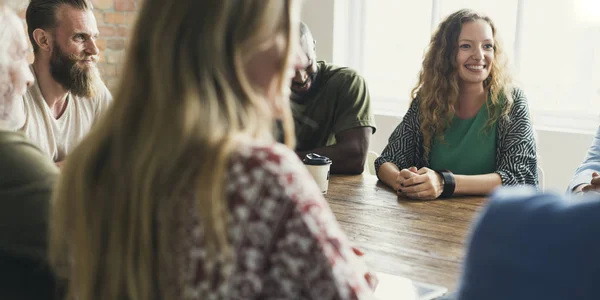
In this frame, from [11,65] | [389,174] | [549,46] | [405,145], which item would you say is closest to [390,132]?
[549,46]

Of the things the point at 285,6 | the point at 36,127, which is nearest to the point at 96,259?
the point at 285,6

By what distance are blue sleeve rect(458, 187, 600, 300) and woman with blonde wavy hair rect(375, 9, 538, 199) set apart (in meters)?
1.67

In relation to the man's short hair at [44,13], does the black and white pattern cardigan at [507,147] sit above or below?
below

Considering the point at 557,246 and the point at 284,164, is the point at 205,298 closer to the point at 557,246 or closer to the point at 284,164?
the point at 284,164

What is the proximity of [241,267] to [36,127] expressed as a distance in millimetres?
1823

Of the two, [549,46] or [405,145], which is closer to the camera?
[405,145]

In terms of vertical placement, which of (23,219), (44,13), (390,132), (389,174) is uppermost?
(44,13)

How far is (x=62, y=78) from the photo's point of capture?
2.53 m

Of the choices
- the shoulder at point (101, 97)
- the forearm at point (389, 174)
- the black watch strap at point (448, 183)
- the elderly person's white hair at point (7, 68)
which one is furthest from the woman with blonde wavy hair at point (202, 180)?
the shoulder at point (101, 97)

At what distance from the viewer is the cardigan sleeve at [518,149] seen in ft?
7.80

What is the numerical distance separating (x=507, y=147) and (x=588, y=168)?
10.7 inches

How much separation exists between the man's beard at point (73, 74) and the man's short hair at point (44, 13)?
0.09 m

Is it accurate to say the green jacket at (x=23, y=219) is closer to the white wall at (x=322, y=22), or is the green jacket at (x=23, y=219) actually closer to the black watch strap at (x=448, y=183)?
the black watch strap at (x=448, y=183)

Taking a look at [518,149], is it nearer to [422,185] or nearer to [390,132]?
[422,185]
